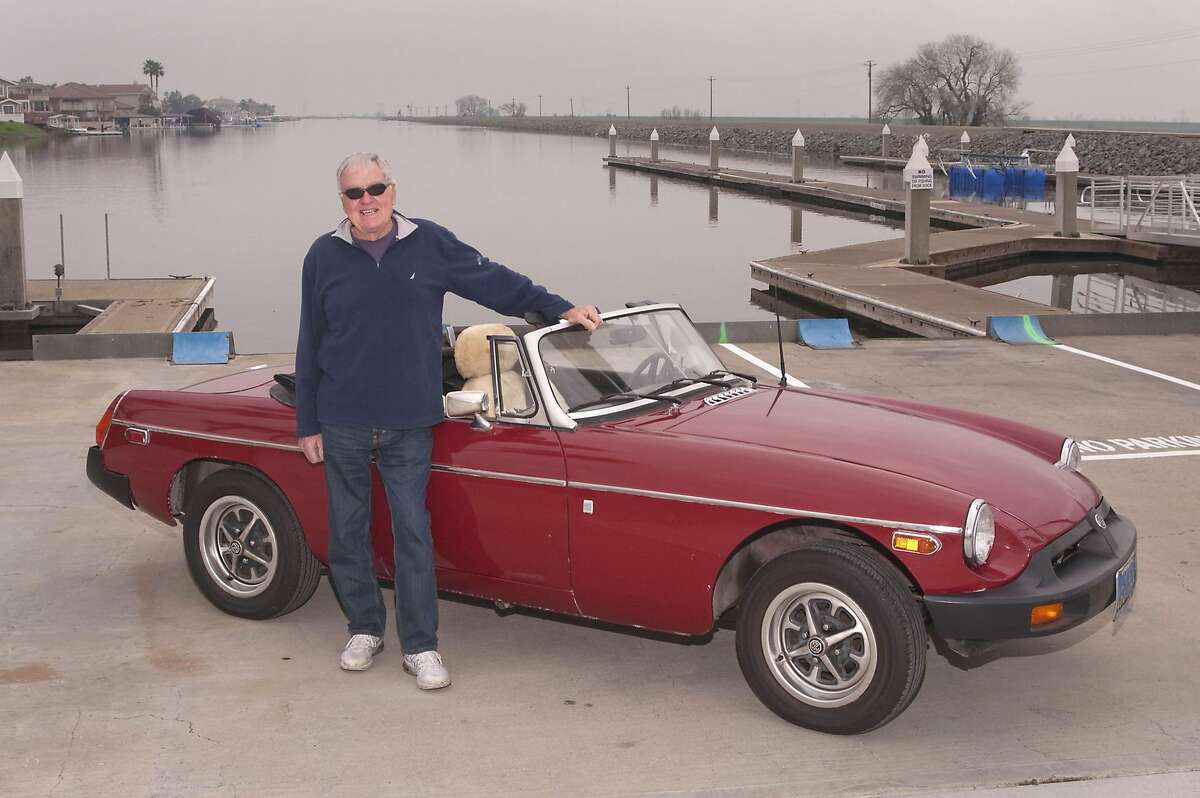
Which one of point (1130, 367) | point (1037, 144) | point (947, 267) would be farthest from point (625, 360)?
A: point (1037, 144)

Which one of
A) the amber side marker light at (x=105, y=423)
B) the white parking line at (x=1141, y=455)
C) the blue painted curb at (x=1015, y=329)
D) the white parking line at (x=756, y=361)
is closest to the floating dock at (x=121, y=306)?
the white parking line at (x=756, y=361)

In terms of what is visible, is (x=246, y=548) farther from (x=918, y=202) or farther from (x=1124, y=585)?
(x=918, y=202)

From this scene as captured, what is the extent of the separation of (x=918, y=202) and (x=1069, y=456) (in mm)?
18183

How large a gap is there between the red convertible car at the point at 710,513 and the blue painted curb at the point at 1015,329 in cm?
920

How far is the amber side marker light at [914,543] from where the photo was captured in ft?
14.8

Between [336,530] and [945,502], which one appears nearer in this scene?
[945,502]

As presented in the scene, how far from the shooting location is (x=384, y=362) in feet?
16.7

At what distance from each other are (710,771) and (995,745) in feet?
3.47

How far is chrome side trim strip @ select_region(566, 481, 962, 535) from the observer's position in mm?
4523

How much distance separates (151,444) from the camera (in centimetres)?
619

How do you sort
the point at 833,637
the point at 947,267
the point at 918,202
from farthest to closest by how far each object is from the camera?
the point at 947,267
the point at 918,202
the point at 833,637

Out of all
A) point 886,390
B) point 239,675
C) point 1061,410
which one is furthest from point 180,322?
point 239,675

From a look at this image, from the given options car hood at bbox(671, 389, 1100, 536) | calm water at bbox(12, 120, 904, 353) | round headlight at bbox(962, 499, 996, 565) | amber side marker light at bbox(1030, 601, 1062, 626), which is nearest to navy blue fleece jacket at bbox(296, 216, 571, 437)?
car hood at bbox(671, 389, 1100, 536)

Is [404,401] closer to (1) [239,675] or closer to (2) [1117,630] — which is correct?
(1) [239,675]
